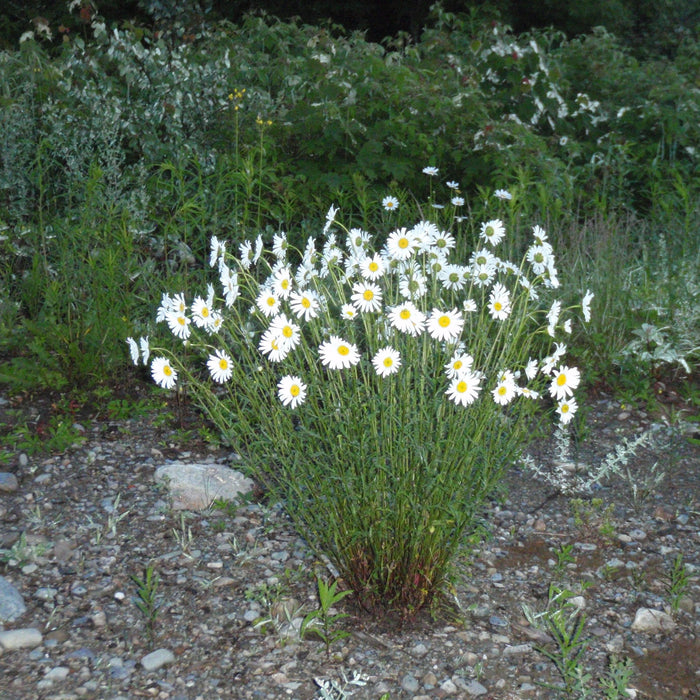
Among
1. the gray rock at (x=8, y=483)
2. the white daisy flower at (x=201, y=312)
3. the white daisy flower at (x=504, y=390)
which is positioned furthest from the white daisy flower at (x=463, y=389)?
the gray rock at (x=8, y=483)

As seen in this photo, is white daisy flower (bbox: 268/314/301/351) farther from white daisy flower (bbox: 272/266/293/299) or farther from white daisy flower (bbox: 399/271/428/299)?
white daisy flower (bbox: 399/271/428/299)

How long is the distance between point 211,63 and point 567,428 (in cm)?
356

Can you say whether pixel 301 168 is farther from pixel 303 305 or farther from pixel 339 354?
pixel 339 354

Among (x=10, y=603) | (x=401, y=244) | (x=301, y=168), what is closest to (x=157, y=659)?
(x=10, y=603)

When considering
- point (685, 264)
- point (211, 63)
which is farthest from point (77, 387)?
point (685, 264)

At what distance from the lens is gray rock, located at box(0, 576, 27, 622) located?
8.41ft

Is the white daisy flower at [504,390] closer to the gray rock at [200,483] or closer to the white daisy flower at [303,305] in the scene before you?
the white daisy flower at [303,305]

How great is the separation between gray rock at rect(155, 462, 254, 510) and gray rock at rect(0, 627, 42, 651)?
2.65ft

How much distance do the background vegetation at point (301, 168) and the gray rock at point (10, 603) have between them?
138 cm

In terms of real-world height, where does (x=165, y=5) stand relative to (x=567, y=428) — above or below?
above

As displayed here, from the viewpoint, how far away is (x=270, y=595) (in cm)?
270

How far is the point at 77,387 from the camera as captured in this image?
400cm

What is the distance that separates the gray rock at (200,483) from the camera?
3227 millimetres

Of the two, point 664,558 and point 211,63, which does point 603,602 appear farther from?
point 211,63
